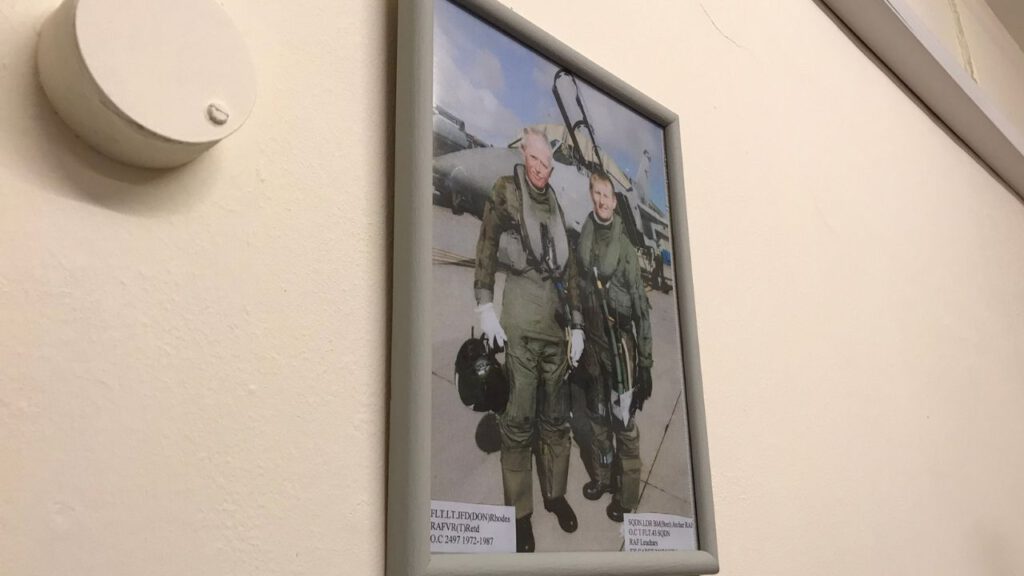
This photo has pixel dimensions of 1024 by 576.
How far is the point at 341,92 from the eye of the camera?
0.52 metres

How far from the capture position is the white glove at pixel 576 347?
0.61 metres

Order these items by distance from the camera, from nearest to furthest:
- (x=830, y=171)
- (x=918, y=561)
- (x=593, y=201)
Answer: (x=593, y=201)
(x=918, y=561)
(x=830, y=171)

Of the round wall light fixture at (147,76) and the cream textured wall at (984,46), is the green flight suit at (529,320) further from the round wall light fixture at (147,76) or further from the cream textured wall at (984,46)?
the cream textured wall at (984,46)

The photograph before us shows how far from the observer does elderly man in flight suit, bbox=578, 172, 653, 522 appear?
0.62 metres

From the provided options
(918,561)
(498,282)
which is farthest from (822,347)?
(498,282)

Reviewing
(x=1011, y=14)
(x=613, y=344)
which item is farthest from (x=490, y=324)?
(x=1011, y=14)

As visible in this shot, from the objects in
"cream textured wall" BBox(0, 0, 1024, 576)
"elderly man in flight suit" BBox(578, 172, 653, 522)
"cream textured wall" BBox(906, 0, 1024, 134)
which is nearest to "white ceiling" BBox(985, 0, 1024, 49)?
"cream textured wall" BBox(906, 0, 1024, 134)

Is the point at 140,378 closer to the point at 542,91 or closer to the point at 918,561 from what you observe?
the point at 542,91

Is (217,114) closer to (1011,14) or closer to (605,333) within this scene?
(605,333)

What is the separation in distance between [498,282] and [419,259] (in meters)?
0.08

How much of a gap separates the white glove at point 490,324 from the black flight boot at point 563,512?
11cm

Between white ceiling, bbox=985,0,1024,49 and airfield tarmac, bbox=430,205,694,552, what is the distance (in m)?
2.10

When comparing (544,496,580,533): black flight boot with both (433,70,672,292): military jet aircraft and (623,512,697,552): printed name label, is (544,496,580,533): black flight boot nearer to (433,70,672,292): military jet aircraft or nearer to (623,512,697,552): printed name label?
(623,512,697,552): printed name label

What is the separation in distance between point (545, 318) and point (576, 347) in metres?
0.04
